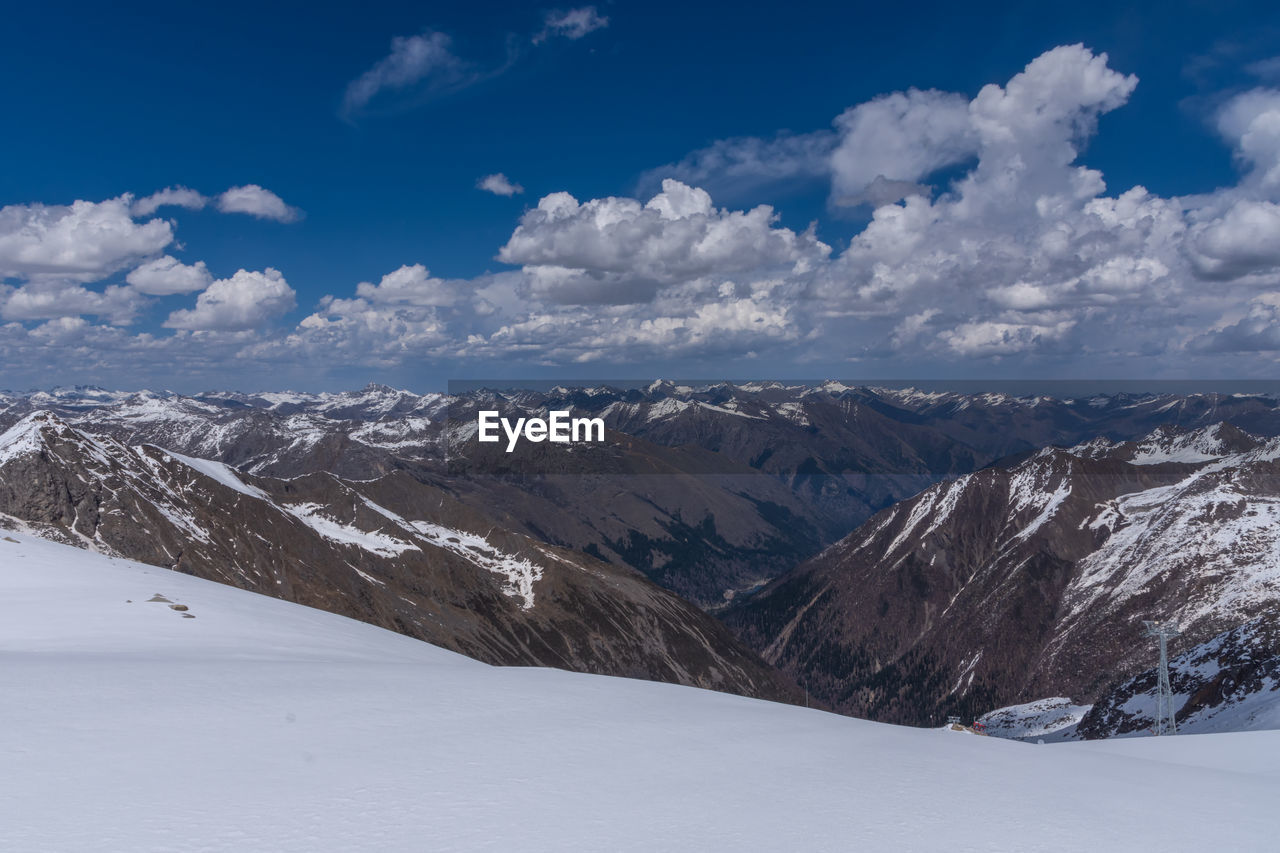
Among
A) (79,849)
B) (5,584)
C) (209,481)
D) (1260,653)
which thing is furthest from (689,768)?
(209,481)

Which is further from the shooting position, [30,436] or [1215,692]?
[30,436]

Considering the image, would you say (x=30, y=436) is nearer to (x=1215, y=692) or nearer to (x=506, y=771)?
(x=506, y=771)

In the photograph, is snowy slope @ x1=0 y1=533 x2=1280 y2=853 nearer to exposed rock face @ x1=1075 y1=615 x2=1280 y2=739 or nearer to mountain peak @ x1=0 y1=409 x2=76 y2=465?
exposed rock face @ x1=1075 y1=615 x2=1280 y2=739

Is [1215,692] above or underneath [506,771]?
underneath

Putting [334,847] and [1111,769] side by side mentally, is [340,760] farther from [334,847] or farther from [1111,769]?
[1111,769]

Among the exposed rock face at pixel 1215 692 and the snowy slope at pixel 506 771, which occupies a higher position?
the snowy slope at pixel 506 771

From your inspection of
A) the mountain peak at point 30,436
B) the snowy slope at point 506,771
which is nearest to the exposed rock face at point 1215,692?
the snowy slope at point 506,771

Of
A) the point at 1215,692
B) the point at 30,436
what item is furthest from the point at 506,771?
the point at 30,436

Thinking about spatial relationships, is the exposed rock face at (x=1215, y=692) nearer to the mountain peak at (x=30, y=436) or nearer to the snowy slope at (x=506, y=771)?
the snowy slope at (x=506, y=771)
